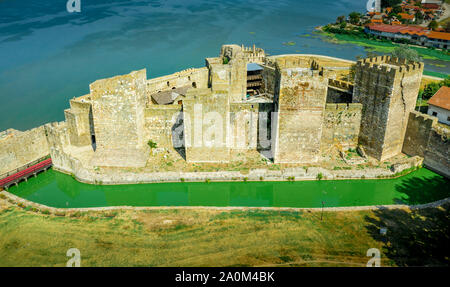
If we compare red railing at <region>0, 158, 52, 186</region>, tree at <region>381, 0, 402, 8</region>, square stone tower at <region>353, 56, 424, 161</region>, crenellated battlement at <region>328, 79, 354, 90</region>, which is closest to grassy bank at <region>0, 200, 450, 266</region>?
red railing at <region>0, 158, 52, 186</region>

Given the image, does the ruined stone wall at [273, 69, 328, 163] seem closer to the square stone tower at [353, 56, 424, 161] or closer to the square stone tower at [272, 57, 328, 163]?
the square stone tower at [272, 57, 328, 163]

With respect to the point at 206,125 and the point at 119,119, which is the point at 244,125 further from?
the point at 119,119

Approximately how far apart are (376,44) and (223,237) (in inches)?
1901

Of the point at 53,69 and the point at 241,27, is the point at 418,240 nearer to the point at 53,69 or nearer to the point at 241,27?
the point at 53,69

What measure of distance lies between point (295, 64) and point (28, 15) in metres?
63.7

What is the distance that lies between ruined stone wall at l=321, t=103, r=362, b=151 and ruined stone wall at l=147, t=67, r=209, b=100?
11864 mm

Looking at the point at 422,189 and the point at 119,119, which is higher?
the point at 119,119

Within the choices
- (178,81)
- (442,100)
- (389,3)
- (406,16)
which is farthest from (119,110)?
(389,3)

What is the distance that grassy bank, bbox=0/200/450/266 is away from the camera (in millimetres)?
11922

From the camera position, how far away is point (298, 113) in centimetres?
1730

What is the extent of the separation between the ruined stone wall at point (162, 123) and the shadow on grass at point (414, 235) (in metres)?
10.1

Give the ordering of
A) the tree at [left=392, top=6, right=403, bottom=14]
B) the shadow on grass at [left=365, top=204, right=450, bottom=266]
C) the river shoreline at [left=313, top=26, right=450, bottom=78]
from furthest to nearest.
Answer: the tree at [left=392, top=6, right=403, bottom=14] → the river shoreline at [left=313, top=26, right=450, bottom=78] → the shadow on grass at [left=365, top=204, right=450, bottom=266]

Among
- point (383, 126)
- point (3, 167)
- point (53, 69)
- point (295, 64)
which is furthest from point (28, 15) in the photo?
point (383, 126)

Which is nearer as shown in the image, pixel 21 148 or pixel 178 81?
pixel 21 148
